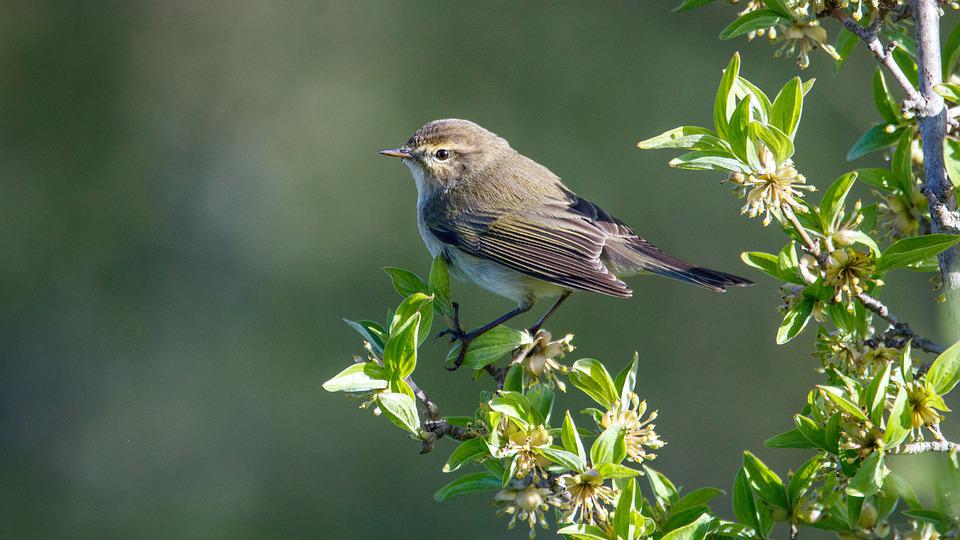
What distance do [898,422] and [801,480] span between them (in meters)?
0.32

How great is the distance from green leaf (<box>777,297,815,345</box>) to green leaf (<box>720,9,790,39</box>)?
2.15ft

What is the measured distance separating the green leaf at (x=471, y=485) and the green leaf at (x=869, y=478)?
0.77 meters

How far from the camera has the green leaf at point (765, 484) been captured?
2.02 m

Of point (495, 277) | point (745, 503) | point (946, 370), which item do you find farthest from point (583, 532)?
point (495, 277)

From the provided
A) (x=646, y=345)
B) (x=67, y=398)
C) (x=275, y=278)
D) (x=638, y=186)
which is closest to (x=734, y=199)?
(x=638, y=186)

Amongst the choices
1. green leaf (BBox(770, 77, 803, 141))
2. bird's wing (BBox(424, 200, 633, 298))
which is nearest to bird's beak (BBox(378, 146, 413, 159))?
bird's wing (BBox(424, 200, 633, 298))

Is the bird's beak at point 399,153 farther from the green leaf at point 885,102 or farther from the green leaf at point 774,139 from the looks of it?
the green leaf at point 774,139

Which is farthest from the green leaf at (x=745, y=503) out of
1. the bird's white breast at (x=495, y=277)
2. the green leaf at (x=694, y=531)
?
the bird's white breast at (x=495, y=277)

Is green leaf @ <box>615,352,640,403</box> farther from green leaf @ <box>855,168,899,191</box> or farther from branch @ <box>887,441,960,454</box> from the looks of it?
green leaf @ <box>855,168,899,191</box>

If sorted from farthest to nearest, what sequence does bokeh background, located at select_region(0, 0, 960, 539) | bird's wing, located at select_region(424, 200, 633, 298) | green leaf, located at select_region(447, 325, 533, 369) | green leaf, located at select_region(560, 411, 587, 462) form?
1. bokeh background, located at select_region(0, 0, 960, 539)
2. bird's wing, located at select_region(424, 200, 633, 298)
3. green leaf, located at select_region(447, 325, 533, 369)
4. green leaf, located at select_region(560, 411, 587, 462)

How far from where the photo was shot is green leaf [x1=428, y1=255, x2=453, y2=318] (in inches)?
96.5

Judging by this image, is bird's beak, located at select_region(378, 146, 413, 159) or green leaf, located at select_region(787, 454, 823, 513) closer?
green leaf, located at select_region(787, 454, 823, 513)

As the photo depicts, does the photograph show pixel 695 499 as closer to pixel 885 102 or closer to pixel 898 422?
pixel 898 422

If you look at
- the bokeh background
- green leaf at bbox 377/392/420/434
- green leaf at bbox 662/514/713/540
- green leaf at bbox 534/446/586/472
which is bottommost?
the bokeh background
